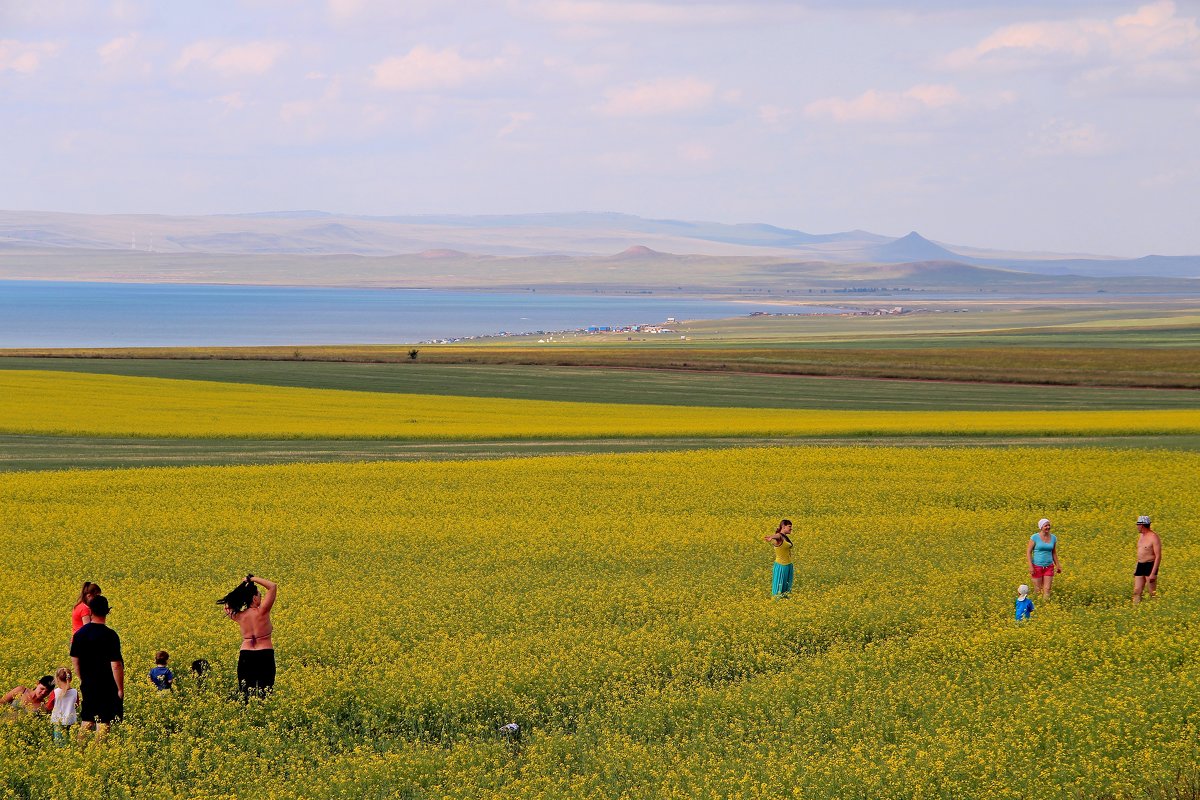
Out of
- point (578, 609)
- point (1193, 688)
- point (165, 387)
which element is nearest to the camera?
point (1193, 688)

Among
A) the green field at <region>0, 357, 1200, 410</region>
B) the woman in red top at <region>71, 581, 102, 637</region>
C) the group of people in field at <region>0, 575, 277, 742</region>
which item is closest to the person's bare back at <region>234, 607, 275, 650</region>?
the group of people in field at <region>0, 575, 277, 742</region>

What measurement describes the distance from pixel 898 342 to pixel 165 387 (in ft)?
267

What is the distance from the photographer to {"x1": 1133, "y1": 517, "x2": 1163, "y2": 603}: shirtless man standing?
64.3 ft

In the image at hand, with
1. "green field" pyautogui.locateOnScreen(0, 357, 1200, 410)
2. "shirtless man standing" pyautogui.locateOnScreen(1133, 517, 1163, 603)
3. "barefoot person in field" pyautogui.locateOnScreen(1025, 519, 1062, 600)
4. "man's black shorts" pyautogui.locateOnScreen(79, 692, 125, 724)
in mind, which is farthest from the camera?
"green field" pyautogui.locateOnScreen(0, 357, 1200, 410)

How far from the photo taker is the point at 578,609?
787 inches

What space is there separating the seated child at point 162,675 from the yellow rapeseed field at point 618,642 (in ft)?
0.73

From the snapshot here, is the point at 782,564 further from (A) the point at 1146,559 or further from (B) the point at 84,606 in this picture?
(B) the point at 84,606

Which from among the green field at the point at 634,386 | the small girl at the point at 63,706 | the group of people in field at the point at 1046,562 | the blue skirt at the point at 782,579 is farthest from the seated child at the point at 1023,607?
the green field at the point at 634,386

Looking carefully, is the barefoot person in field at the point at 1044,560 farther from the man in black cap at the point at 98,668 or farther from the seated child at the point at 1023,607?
the man in black cap at the point at 98,668

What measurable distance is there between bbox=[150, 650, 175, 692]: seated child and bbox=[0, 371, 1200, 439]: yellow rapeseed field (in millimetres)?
31266

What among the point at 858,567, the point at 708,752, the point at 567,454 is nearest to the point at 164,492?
the point at 567,454

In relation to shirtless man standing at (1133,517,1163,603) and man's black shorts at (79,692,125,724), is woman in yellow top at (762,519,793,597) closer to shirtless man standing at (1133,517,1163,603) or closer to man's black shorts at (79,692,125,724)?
shirtless man standing at (1133,517,1163,603)

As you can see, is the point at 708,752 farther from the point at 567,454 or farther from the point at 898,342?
the point at 898,342

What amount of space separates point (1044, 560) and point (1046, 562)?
0.05 meters
